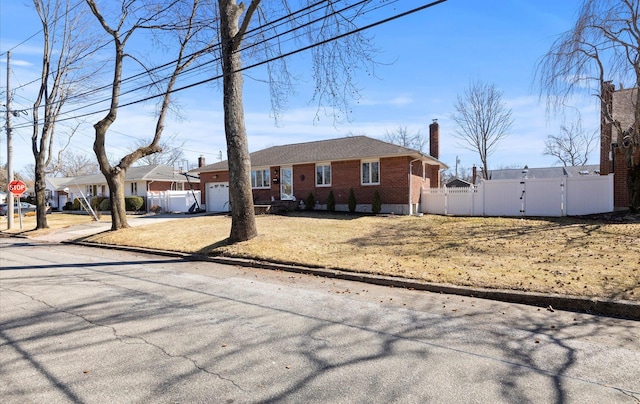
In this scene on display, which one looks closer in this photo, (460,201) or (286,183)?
(460,201)

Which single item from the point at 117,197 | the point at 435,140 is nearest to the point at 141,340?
the point at 117,197

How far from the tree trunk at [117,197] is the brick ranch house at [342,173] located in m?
8.72

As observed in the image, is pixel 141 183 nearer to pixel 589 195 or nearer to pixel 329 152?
pixel 329 152

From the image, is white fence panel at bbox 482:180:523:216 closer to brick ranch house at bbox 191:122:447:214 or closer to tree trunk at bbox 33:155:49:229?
brick ranch house at bbox 191:122:447:214

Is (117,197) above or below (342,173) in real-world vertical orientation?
below

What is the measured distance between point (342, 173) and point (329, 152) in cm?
192

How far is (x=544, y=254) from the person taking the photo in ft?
29.7

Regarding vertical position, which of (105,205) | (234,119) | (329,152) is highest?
(329,152)

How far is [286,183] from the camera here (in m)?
24.2

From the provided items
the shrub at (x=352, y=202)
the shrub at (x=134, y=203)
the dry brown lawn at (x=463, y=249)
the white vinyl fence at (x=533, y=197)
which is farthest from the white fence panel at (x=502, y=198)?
the shrub at (x=134, y=203)

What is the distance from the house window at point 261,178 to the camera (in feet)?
81.9

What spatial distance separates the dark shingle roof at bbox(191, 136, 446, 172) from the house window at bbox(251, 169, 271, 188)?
565mm

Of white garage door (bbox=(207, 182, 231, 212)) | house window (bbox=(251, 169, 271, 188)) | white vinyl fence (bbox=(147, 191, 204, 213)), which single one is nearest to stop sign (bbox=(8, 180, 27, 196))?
white vinyl fence (bbox=(147, 191, 204, 213))

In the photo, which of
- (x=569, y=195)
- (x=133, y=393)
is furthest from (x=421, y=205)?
(x=133, y=393)
